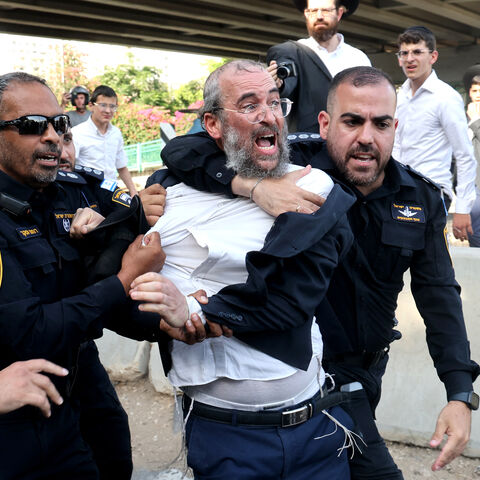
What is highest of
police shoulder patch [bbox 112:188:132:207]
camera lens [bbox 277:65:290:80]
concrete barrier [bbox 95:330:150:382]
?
camera lens [bbox 277:65:290:80]

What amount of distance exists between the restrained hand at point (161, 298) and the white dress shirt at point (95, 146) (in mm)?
6311

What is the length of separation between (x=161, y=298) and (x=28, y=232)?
Result: 755mm

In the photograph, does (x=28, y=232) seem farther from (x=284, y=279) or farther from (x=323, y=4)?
(x=323, y=4)

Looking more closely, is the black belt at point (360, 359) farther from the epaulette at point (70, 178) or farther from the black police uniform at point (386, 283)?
the epaulette at point (70, 178)

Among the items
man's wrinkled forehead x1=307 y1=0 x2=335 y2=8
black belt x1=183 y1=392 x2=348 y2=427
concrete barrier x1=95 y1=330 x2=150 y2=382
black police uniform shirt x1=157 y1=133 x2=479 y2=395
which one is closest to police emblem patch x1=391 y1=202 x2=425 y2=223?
black police uniform shirt x1=157 y1=133 x2=479 y2=395

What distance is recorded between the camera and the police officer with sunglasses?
2.20 meters

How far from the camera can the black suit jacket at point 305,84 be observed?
430cm

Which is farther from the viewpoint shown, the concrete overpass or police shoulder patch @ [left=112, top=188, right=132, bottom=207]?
the concrete overpass

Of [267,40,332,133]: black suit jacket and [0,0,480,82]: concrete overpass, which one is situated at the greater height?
[0,0,480,82]: concrete overpass

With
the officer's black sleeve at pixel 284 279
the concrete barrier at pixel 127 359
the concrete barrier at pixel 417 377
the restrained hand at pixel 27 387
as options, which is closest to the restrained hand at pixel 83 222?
the restrained hand at pixel 27 387

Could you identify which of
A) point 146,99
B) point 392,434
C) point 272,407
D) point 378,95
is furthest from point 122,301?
point 146,99

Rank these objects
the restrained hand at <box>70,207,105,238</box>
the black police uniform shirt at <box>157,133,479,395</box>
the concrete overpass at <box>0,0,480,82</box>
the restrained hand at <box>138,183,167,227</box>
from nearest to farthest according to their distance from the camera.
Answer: the restrained hand at <box>138,183,167,227</box> < the restrained hand at <box>70,207,105,238</box> < the black police uniform shirt at <box>157,133,479,395</box> < the concrete overpass at <box>0,0,480,82</box>

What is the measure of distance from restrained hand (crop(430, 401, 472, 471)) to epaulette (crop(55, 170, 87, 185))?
1.79 metres

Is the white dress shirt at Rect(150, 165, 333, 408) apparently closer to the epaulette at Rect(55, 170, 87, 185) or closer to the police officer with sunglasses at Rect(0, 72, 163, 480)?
the police officer with sunglasses at Rect(0, 72, 163, 480)
